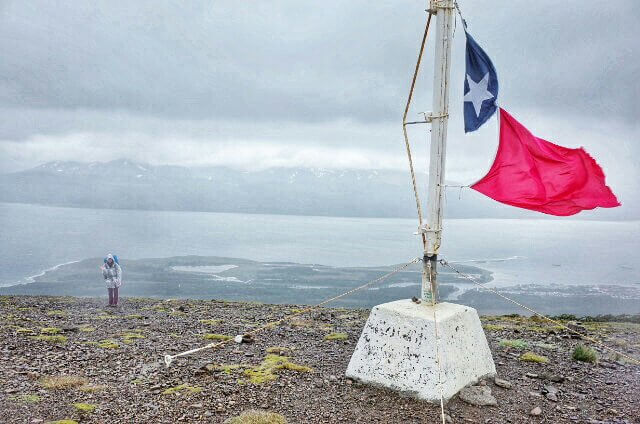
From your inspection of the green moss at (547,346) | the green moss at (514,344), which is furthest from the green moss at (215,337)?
the green moss at (547,346)

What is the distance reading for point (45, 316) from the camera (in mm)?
18297

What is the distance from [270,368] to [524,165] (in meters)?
7.36

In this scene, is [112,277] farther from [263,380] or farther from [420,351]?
[420,351]

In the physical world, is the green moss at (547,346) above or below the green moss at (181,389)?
below

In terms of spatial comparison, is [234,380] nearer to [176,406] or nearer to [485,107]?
[176,406]

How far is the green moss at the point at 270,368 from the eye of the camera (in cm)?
1006

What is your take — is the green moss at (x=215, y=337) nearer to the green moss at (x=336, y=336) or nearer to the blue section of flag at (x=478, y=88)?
the green moss at (x=336, y=336)

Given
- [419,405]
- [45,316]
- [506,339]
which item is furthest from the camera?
[45,316]

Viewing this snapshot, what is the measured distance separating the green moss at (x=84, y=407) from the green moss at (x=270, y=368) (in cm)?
315

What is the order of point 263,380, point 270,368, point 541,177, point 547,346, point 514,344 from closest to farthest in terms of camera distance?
point 541,177
point 263,380
point 270,368
point 514,344
point 547,346

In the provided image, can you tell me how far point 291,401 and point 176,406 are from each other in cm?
222

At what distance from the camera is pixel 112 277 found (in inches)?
878

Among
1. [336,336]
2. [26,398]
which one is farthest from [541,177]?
[26,398]

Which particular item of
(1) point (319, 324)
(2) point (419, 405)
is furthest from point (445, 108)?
(1) point (319, 324)
